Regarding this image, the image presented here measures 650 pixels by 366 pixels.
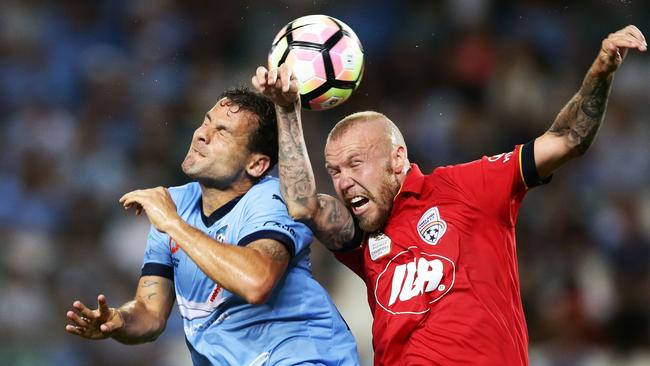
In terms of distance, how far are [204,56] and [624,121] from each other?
4.79 meters

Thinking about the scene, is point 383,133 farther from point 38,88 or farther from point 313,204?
point 38,88

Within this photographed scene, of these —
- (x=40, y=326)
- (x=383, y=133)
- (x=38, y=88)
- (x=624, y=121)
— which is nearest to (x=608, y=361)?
(x=624, y=121)

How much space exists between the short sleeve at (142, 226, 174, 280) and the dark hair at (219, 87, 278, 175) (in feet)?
2.24

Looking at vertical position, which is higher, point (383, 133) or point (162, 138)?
point (383, 133)

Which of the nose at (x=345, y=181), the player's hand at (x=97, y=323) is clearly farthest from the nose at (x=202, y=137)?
the player's hand at (x=97, y=323)

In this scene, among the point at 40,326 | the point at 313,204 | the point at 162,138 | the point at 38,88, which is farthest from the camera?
the point at 38,88

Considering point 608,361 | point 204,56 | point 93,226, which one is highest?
point 204,56

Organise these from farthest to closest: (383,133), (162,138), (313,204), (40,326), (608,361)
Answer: (162,138)
(40,326)
(608,361)
(383,133)
(313,204)

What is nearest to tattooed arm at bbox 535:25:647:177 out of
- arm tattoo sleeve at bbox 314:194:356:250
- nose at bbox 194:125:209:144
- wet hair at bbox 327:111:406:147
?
wet hair at bbox 327:111:406:147

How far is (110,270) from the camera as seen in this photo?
33.6ft

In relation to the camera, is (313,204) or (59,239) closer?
(313,204)

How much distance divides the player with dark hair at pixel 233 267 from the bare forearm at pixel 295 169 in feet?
0.23

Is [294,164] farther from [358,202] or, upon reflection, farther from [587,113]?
[587,113]

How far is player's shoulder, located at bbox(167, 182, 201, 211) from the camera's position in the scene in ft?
18.0
